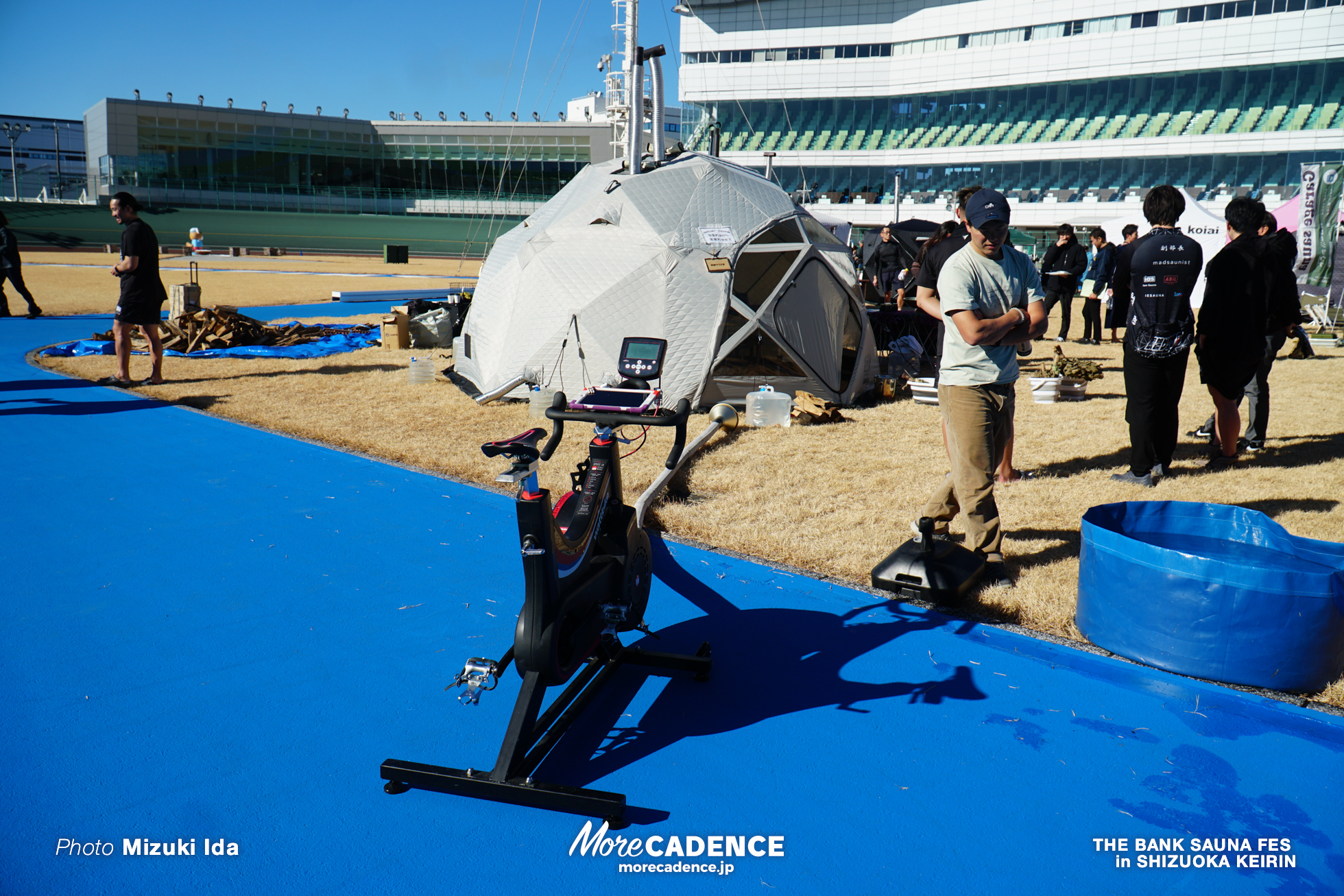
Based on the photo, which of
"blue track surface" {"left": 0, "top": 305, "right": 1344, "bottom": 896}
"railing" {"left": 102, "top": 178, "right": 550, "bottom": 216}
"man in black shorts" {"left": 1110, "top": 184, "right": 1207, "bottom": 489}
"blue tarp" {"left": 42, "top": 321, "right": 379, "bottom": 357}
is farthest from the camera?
"railing" {"left": 102, "top": 178, "right": 550, "bottom": 216}

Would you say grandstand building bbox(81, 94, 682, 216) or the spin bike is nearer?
the spin bike

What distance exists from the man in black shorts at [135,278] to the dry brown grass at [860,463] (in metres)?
0.86

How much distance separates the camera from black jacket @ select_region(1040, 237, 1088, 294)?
48.4 feet

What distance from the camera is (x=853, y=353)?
1030cm

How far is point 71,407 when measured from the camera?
9.16 meters

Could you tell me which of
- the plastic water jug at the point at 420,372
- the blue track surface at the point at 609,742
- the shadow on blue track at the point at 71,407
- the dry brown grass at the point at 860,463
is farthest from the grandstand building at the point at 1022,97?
the blue track surface at the point at 609,742

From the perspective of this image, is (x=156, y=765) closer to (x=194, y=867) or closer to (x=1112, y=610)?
(x=194, y=867)

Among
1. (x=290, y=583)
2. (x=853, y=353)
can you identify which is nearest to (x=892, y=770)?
(x=290, y=583)

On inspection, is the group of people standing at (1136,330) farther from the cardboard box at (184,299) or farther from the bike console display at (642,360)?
the cardboard box at (184,299)

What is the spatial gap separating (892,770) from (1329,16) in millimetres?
51744

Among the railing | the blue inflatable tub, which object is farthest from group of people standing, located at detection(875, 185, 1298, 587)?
the railing

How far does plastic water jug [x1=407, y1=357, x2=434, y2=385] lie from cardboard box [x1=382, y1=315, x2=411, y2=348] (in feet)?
10.5

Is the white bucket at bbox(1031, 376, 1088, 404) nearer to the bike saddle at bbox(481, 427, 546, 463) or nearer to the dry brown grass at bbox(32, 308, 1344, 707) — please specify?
the dry brown grass at bbox(32, 308, 1344, 707)

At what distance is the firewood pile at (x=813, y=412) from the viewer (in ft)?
28.8
